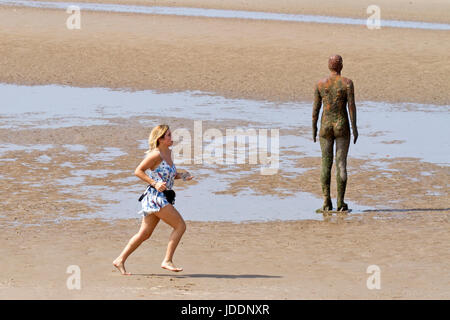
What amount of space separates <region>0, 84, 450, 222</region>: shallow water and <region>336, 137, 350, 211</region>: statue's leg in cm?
35

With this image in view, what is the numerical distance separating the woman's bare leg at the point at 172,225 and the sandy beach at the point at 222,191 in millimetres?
125

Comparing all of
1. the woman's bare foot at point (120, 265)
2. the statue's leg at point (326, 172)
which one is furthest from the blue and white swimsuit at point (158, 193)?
the statue's leg at point (326, 172)

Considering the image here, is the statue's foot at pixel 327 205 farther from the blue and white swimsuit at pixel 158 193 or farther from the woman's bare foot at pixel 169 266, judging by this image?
the blue and white swimsuit at pixel 158 193

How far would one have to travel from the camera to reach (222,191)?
1213cm

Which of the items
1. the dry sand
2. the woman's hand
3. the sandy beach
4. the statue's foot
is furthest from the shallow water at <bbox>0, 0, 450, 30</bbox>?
the woman's hand

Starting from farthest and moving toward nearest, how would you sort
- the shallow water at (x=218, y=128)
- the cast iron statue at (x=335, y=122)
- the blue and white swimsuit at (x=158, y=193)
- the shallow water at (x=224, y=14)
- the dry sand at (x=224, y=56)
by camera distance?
A: the shallow water at (x=224, y=14)
the dry sand at (x=224, y=56)
the shallow water at (x=218, y=128)
the cast iron statue at (x=335, y=122)
the blue and white swimsuit at (x=158, y=193)

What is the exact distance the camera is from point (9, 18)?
1220 inches

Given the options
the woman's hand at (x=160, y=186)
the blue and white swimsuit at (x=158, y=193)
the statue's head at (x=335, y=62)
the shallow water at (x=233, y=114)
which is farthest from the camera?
the shallow water at (x=233, y=114)

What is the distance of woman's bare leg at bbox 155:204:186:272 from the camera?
26.5ft

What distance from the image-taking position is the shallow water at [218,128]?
447 inches

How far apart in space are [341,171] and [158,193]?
3563 mm

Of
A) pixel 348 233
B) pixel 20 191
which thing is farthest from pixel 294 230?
pixel 20 191

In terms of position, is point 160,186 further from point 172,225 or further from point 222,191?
point 222,191

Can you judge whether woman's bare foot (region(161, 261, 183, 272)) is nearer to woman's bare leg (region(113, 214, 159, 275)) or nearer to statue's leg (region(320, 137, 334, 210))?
woman's bare leg (region(113, 214, 159, 275))
